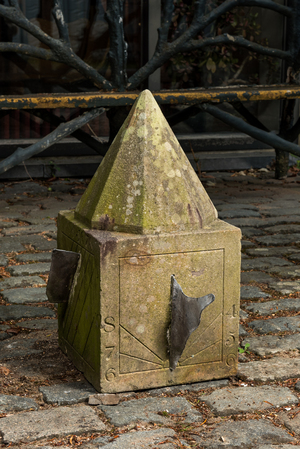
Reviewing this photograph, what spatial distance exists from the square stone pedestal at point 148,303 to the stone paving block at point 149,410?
10cm

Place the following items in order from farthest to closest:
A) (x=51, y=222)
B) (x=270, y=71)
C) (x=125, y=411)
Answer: (x=270, y=71)
(x=51, y=222)
(x=125, y=411)

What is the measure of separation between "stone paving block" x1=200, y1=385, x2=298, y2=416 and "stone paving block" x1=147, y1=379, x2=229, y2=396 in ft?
0.19

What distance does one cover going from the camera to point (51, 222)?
511 centimetres

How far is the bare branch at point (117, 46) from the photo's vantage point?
5.69 m

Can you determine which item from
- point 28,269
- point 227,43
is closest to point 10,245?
point 28,269

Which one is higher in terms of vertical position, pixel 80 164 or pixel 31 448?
pixel 80 164

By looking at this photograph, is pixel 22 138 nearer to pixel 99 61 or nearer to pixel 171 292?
pixel 99 61

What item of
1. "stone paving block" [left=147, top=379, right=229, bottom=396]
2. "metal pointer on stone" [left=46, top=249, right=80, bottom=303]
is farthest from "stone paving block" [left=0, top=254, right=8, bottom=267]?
"stone paving block" [left=147, top=379, right=229, bottom=396]

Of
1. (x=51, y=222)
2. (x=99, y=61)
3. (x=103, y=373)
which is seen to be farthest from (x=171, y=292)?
(x=99, y=61)

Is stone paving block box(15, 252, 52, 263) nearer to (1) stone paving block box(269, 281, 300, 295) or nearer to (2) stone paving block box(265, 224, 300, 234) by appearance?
A: (1) stone paving block box(269, 281, 300, 295)

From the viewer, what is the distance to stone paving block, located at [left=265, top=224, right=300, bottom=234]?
16.2 ft

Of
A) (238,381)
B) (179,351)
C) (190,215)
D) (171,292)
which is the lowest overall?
→ (238,381)

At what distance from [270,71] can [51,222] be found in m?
3.90

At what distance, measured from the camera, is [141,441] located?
2.12 metres
